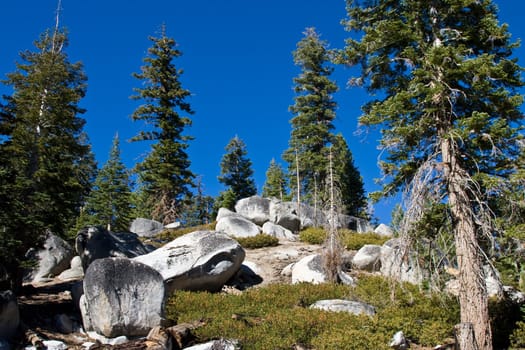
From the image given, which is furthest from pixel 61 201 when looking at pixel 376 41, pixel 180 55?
pixel 180 55

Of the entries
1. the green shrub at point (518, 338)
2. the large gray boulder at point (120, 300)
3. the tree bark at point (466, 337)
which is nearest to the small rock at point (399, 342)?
the tree bark at point (466, 337)

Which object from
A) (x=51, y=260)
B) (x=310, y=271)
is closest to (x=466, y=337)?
(x=310, y=271)

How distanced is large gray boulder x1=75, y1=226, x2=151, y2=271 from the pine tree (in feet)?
32.7

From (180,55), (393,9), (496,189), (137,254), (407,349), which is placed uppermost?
(180,55)

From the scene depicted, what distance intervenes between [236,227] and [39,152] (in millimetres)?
11325

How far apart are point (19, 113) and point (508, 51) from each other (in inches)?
596

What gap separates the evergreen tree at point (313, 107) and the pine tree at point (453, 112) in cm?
1762

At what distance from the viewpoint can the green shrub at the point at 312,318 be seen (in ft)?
27.3

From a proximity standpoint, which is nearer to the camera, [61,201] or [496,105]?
[496,105]

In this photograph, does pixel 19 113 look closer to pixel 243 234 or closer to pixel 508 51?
pixel 243 234

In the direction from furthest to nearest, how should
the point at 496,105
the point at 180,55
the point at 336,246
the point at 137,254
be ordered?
1. the point at 180,55
2. the point at 137,254
3. the point at 336,246
4. the point at 496,105

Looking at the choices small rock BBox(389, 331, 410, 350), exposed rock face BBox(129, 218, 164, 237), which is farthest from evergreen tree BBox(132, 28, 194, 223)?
small rock BBox(389, 331, 410, 350)

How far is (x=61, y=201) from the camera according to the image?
12.8m

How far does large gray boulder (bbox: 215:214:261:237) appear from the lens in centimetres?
2128
